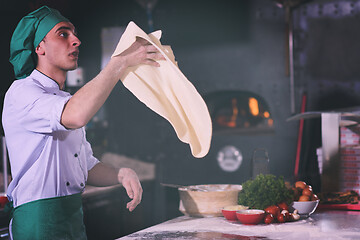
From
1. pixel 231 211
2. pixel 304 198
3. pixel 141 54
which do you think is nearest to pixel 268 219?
pixel 231 211

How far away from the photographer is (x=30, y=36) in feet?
6.72

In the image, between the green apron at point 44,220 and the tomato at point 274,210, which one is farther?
the tomato at point 274,210

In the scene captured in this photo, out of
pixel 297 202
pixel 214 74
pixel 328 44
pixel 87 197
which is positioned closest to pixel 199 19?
pixel 214 74

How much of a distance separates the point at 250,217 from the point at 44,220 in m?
1.00

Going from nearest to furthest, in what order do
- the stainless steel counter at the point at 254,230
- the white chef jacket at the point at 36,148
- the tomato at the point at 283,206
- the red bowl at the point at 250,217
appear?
the white chef jacket at the point at 36,148
the stainless steel counter at the point at 254,230
the red bowl at the point at 250,217
the tomato at the point at 283,206

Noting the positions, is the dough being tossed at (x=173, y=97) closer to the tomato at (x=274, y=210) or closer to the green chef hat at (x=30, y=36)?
the green chef hat at (x=30, y=36)

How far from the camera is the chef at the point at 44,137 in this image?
6.10 ft

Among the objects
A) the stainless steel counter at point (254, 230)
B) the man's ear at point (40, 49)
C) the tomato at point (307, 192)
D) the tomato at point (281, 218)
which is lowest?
the stainless steel counter at point (254, 230)

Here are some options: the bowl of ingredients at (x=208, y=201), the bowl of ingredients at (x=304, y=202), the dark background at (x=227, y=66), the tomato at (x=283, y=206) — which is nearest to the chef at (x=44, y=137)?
the bowl of ingredients at (x=208, y=201)

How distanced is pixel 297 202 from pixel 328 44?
2.75 meters

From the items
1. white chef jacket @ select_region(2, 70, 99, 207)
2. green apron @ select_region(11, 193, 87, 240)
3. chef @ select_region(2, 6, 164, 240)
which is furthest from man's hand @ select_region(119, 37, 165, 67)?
green apron @ select_region(11, 193, 87, 240)

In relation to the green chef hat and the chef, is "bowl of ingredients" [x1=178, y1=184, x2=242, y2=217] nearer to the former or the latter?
the chef

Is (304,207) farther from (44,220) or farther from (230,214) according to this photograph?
(44,220)

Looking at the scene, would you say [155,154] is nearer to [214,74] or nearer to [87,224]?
[214,74]
